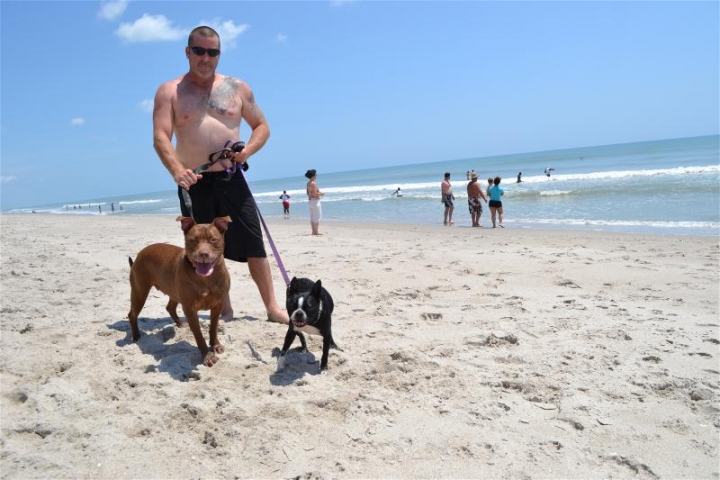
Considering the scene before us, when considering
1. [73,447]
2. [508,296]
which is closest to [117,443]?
[73,447]

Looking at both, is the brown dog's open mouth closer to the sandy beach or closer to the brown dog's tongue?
the brown dog's tongue

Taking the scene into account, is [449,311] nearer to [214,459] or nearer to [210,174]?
[210,174]

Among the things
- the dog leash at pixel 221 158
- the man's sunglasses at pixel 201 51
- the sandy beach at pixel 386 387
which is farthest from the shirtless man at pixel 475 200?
the man's sunglasses at pixel 201 51

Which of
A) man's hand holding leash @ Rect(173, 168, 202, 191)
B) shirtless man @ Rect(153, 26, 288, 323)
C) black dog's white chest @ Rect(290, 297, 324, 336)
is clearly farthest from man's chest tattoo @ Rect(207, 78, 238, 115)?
black dog's white chest @ Rect(290, 297, 324, 336)

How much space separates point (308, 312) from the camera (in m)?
3.38

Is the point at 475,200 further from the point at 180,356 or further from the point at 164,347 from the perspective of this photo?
the point at 180,356

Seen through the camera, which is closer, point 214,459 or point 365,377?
point 214,459

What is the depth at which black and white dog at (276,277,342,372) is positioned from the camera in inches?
133

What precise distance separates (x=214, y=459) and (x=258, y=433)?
27cm

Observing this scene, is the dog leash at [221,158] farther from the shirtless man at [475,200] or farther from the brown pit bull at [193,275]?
the shirtless man at [475,200]

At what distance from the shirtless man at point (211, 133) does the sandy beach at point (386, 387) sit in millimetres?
875

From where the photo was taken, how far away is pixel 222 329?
13.9 ft

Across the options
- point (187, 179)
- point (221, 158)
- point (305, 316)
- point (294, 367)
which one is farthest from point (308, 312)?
point (221, 158)

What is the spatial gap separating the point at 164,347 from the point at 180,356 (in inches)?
11.2
